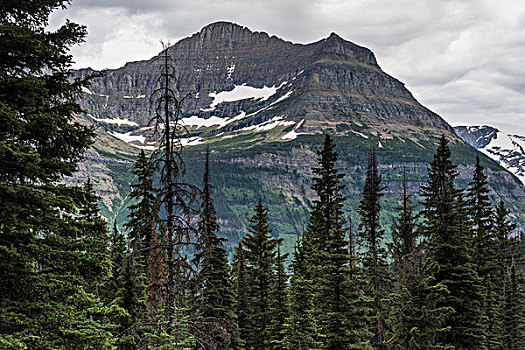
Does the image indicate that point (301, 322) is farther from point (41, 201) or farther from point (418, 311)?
point (41, 201)

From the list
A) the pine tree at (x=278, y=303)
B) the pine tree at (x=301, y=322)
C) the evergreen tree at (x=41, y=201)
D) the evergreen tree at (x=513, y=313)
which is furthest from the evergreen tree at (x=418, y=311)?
the evergreen tree at (x=513, y=313)

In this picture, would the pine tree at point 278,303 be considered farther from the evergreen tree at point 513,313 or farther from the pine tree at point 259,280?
the evergreen tree at point 513,313

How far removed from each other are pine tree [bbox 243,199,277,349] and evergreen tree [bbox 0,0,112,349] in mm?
24491

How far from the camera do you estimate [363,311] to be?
24.2 m

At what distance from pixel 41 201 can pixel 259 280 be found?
97.6 feet

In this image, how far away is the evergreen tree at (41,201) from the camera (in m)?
11.8

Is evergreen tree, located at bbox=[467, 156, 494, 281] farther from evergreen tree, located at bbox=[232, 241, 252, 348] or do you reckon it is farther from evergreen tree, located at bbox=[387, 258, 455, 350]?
evergreen tree, located at bbox=[232, 241, 252, 348]

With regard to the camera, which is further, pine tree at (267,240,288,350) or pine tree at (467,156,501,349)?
pine tree at (467,156,501,349)

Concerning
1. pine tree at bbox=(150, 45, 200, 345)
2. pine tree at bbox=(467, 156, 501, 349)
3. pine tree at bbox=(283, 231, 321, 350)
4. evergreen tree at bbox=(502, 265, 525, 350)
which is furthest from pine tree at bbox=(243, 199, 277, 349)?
pine tree at bbox=(150, 45, 200, 345)

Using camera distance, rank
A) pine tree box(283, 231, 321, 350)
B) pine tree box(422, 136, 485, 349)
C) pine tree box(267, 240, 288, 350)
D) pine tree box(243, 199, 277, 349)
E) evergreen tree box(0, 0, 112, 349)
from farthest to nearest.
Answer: pine tree box(243, 199, 277, 349) → pine tree box(267, 240, 288, 350) → pine tree box(422, 136, 485, 349) → pine tree box(283, 231, 321, 350) → evergreen tree box(0, 0, 112, 349)

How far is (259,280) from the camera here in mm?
39812

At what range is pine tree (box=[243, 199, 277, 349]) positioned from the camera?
38094 mm

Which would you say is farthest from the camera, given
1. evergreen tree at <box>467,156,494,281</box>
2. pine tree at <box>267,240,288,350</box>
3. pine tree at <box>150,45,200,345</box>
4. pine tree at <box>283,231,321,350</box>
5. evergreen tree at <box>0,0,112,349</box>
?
evergreen tree at <box>467,156,494,281</box>

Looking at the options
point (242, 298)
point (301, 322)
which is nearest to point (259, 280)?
point (242, 298)
